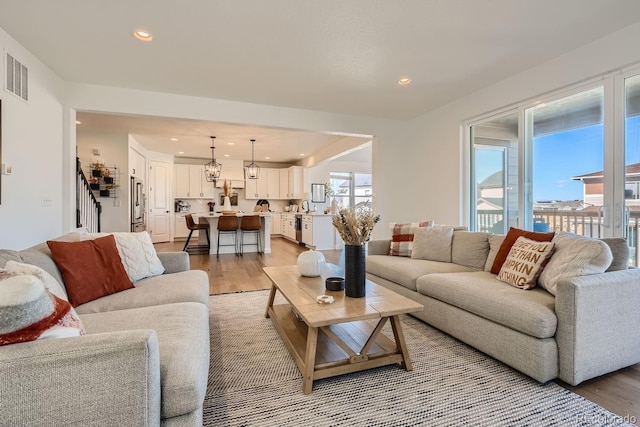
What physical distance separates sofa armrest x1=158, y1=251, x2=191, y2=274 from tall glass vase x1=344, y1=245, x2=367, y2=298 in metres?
1.53

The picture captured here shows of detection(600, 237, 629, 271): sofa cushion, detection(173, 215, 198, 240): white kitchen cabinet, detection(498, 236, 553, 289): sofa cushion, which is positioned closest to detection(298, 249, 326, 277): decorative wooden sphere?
detection(498, 236, 553, 289): sofa cushion

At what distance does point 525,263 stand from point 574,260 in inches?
12.5

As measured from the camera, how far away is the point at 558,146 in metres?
3.21

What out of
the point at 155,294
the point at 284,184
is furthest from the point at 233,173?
the point at 155,294

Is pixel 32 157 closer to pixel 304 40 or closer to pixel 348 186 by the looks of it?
pixel 304 40

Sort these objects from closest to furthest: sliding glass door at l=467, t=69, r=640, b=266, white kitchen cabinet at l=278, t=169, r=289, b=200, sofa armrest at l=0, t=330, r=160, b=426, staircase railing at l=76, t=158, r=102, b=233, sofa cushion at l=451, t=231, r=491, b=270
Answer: sofa armrest at l=0, t=330, r=160, b=426 < sliding glass door at l=467, t=69, r=640, b=266 < sofa cushion at l=451, t=231, r=491, b=270 < staircase railing at l=76, t=158, r=102, b=233 < white kitchen cabinet at l=278, t=169, r=289, b=200

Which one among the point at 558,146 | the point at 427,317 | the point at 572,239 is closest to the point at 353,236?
the point at 427,317

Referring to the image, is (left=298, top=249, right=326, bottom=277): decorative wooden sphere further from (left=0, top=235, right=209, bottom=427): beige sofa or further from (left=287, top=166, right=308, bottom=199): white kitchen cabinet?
(left=287, top=166, right=308, bottom=199): white kitchen cabinet

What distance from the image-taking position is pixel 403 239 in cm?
363

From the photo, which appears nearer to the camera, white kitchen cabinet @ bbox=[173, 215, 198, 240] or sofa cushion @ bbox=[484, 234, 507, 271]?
sofa cushion @ bbox=[484, 234, 507, 271]

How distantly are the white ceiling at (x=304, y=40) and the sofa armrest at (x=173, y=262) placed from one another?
6.27 feet

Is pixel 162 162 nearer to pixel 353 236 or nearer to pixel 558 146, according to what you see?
pixel 353 236

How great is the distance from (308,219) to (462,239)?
458cm

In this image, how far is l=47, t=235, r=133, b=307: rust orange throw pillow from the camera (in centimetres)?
189
